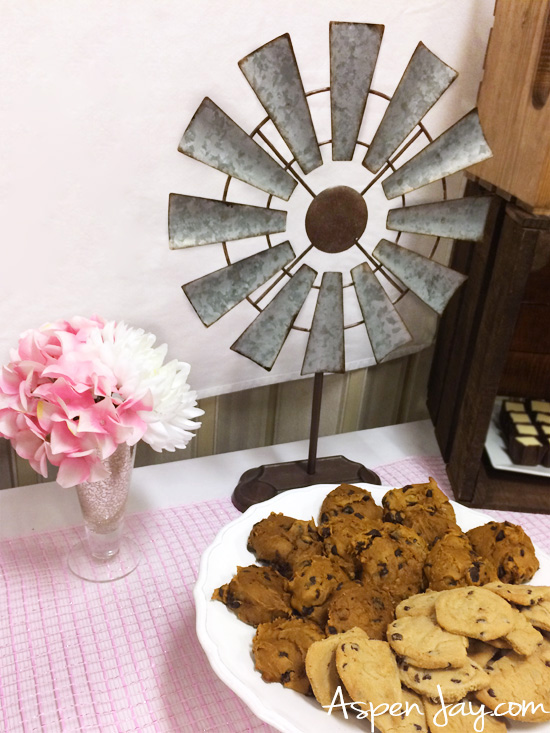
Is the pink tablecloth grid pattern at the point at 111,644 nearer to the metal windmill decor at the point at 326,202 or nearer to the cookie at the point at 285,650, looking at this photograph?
the cookie at the point at 285,650

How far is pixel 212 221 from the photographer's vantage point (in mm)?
824

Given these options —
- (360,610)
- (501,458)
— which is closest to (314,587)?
(360,610)

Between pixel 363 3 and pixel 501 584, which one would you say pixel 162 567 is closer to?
pixel 501 584

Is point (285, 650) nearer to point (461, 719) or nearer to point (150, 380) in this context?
point (461, 719)

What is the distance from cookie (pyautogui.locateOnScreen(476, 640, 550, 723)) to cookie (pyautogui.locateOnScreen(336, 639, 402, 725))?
0.08m

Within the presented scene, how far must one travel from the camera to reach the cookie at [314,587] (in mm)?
705

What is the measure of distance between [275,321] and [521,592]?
1.45ft

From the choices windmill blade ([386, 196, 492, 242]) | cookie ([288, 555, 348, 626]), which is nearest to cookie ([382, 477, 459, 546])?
cookie ([288, 555, 348, 626])

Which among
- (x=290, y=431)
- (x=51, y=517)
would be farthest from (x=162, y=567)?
(x=290, y=431)

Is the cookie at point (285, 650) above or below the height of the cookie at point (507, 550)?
below

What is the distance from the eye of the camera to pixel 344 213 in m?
0.88

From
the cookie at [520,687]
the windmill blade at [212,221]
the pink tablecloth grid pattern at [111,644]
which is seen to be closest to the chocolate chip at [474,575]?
the cookie at [520,687]

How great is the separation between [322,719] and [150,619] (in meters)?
0.28

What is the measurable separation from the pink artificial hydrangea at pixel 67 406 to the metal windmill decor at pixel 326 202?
0.57 ft
